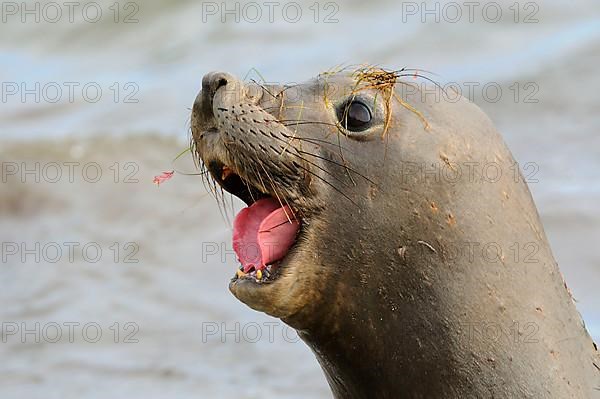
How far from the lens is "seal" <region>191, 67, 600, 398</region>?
4301 millimetres

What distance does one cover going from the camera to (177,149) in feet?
38.2

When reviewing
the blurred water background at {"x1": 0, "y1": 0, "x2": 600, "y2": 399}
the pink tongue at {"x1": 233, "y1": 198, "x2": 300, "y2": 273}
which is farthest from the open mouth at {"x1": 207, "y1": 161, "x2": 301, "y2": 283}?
the blurred water background at {"x1": 0, "y1": 0, "x2": 600, "y2": 399}

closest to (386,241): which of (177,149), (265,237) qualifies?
(265,237)

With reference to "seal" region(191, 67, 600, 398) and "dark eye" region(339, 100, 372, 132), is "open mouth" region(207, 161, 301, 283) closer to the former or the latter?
"seal" region(191, 67, 600, 398)

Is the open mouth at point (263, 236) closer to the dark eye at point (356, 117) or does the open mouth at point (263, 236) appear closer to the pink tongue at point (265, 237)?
the pink tongue at point (265, 237)

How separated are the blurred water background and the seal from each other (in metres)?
2.83

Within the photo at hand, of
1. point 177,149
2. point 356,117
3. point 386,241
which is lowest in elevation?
point 386,241

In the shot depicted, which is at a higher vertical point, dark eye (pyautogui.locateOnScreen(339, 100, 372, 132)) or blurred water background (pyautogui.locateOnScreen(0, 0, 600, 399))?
blurred water background (pyautogui.locateOnScreen(0, 0, 600, 399))

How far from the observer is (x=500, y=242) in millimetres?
4375

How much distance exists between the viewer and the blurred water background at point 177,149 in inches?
309

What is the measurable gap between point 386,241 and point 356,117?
41 cm

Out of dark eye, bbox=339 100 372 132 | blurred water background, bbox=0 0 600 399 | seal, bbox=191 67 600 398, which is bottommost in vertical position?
seal, bbox=191 67 600 398

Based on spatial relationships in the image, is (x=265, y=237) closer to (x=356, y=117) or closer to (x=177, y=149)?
(x=356, y=117)

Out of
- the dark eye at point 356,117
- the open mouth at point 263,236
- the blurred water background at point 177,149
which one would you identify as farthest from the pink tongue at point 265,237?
the blurred water background at point 177,149
